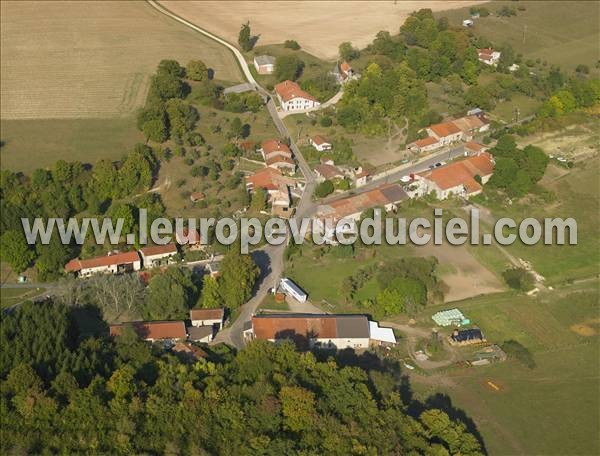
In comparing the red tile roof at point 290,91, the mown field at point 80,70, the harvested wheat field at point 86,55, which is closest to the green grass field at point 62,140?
the mown field at point 80,70

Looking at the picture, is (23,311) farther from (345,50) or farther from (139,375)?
(345,50)

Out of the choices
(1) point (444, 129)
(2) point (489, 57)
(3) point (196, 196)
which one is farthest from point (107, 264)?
(2) point (489, 57)

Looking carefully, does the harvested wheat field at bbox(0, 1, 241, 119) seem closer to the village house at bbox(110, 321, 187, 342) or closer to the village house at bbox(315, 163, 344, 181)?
the village house at bbox(315, 163, 344, 181)

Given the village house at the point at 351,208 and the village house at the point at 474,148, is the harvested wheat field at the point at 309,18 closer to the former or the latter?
the village house at the point at 474,148

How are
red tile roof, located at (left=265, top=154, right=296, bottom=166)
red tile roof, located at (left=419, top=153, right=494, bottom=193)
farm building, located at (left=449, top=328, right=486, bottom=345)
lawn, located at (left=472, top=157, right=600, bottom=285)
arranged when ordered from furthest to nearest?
red tile roof, located at (left=265, top=154, right=296, bottom=166)
red tile roof, located at (left=419, top=153, right=494, bottom=193)
lawn, located at (left=472, top=157, right=600, bottom=285)
farm building, located at (left=449, top=328, right=486, bottom=345)

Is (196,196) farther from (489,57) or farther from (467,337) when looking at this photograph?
(489,57)

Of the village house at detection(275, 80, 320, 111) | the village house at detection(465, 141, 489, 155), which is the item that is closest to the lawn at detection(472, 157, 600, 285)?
the village house at detection(465, 141, 489, 155)

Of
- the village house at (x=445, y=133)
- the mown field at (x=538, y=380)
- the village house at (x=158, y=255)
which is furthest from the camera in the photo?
the village house at (x=445, y=133)
